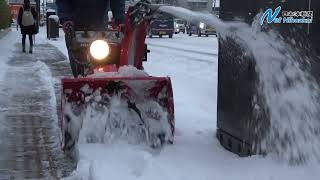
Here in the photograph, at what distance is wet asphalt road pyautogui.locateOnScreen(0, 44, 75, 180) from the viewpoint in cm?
518

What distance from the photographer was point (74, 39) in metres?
6.19

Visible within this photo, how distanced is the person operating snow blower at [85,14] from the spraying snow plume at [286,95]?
2.40m

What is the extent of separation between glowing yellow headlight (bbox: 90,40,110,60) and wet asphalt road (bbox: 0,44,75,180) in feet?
3.31

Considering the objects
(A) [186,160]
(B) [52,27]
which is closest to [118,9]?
(A) [186,160]

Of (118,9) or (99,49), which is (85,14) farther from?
(99,49)

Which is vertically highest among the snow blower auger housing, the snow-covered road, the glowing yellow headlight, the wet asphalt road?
the glowing yellow headlight

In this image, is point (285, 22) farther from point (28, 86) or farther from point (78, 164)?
point (28, 86)

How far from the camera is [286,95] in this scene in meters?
4.04

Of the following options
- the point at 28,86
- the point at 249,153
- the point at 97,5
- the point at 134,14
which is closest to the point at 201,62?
the point at 28,86

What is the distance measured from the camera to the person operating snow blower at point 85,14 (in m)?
6.38

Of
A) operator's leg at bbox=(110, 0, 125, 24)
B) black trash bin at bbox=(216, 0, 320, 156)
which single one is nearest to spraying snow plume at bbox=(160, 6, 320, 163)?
black trash bin at bbox=(216, 0, 320, 156)

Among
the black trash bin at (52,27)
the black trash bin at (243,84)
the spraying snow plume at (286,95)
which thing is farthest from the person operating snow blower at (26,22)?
the spraying snow plume at (286,95)

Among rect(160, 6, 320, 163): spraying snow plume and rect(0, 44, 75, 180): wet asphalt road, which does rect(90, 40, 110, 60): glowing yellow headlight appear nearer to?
rect(0, 44, 75, 180): wet asphalt road

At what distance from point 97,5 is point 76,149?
209cm
